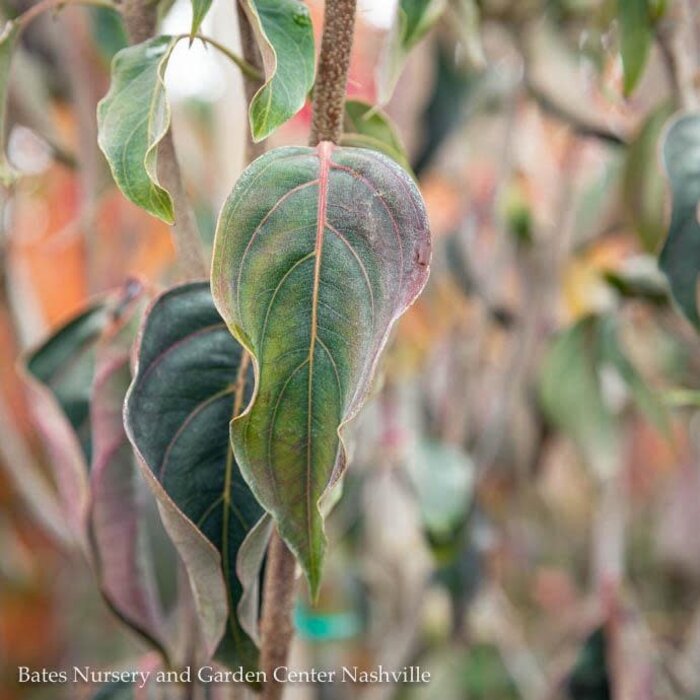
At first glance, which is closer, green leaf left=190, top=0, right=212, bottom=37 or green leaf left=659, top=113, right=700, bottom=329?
green leaf left=190, top=0, right=212, bottom=37

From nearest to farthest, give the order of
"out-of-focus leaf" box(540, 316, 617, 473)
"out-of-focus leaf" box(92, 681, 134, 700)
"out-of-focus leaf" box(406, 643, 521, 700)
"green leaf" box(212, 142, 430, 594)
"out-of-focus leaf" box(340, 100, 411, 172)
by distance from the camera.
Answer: "green leaf" box(212, 142, 430, 594) < "out-of-focus leaf" box(340, 100, 411, 172) < "out-of-focus leaf" box(92, 681, 134, 700) < "out-of-focus leaf" box(540, 316, 617, 473) < "out-of-focus leaf" box(406, 643, 521, 700)

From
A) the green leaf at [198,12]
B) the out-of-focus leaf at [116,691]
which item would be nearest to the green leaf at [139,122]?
the green leaf at [198,12]

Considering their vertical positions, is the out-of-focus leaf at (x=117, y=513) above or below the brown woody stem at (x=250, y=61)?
below

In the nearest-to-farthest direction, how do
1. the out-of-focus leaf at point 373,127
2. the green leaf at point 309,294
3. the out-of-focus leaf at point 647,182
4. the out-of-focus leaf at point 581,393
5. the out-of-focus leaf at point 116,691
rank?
the green leaf at point 309,294, the out-of-focus leaf at point 373,127, the out-of-focus leaf at point 116,691, the out-of-focus leaf at point 647,182, the out-of-focus leaf at point 581,393

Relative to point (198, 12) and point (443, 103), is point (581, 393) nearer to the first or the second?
point (443, 103)

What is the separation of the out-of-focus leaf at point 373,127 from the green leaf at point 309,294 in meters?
0.11

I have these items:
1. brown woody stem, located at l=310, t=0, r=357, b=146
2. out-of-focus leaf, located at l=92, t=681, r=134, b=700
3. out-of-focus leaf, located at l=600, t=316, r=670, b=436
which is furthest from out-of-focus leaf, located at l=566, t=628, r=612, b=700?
brown woody stem, located at l=310, t=0, r=357, b=146

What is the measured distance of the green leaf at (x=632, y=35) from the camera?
0.55m

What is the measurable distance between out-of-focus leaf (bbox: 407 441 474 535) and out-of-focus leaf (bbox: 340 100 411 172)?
43cm

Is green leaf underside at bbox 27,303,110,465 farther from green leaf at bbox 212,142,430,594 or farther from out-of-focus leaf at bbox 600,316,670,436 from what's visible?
out-of-focus leaf at bbox 600,316,670,436

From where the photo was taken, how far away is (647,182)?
0.74 meters

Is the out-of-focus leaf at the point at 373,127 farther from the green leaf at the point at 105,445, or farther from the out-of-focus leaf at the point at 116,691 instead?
the out-of-focus leaf at the point at 116,691

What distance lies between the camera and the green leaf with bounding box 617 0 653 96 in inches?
21.7

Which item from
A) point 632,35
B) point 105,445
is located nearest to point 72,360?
point 105,445
